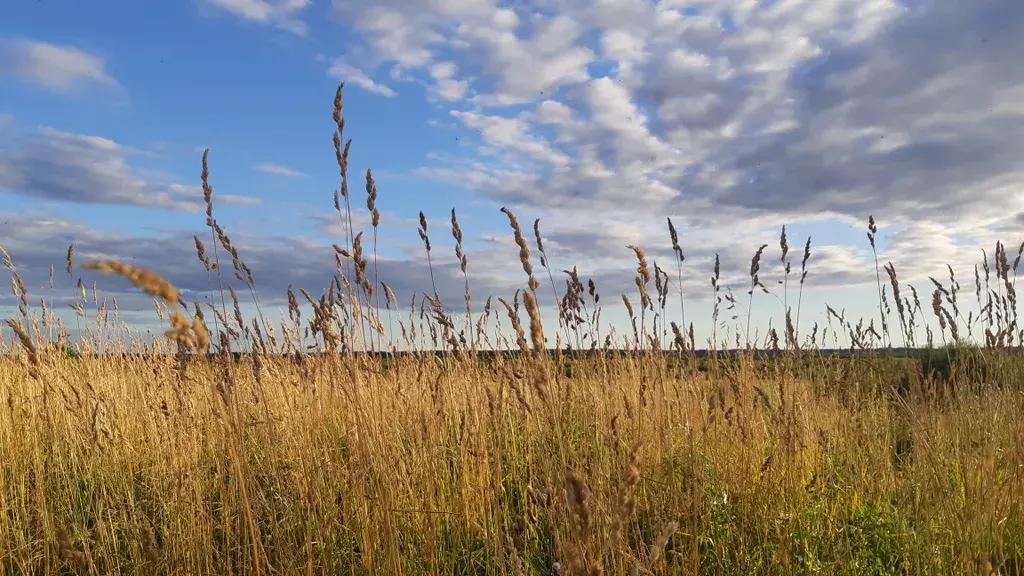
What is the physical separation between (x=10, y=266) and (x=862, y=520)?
5.50 metres

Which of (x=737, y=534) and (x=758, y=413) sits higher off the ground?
(x=758, y=413)

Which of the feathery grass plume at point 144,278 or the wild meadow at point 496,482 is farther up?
the feathery grass plume at point 144,278

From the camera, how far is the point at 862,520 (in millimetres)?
3078

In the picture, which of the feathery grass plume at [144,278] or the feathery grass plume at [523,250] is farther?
the feathery grass plume at [523,250]

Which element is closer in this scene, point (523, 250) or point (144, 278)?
point (144, 278)

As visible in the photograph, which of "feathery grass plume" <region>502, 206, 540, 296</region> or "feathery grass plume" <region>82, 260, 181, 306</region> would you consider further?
"feathery grass plume" <region>502, 206, 540, 296</region>

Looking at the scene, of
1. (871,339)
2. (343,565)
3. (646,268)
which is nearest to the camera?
(646,268)

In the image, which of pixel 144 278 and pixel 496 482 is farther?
pixel 496 482

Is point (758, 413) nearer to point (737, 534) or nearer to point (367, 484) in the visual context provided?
point (737, 534)

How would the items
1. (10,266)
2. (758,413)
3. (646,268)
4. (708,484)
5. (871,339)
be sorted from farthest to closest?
(871,339) → (10,266) → (758,413) → (708,484) → (646,268)

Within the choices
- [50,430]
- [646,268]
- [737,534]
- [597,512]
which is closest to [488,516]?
[597,512]

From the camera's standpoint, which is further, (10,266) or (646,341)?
(10,266)

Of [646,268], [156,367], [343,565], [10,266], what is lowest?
[343,565]

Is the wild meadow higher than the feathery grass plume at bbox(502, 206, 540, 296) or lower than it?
lower
